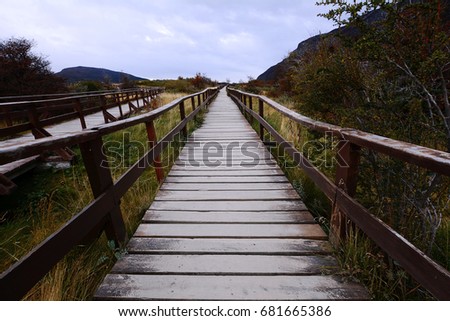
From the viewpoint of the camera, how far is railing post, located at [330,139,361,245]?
1.82 metres

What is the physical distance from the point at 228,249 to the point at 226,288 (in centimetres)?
43

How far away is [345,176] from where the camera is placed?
1.88 meters

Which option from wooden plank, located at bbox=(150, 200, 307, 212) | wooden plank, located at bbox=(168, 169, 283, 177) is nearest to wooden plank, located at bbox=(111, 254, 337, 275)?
wooden plank, located at bbox=(150, 200, 307, 212)

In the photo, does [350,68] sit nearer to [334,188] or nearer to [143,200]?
[334,188]

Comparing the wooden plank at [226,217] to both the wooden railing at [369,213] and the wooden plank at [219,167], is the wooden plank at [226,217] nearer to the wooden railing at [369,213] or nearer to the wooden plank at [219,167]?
the wooden railing at [369,213]

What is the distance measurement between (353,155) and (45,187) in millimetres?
4851

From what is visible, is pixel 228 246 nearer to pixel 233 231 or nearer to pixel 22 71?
pixel 233 231

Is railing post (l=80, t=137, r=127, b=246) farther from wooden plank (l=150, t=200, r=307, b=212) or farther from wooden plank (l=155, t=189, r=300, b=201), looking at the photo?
wooden plank (l=155, t=189, r=300, b=201)

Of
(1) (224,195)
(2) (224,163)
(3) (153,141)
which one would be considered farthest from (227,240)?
(2) (224,163)

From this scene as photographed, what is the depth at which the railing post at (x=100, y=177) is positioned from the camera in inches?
72.3

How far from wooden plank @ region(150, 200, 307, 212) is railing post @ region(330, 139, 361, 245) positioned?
27.1 inches

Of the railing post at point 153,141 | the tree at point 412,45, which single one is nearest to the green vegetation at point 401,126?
the tree at point 412,45

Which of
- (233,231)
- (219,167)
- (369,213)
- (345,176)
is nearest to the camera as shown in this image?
(369,213)
